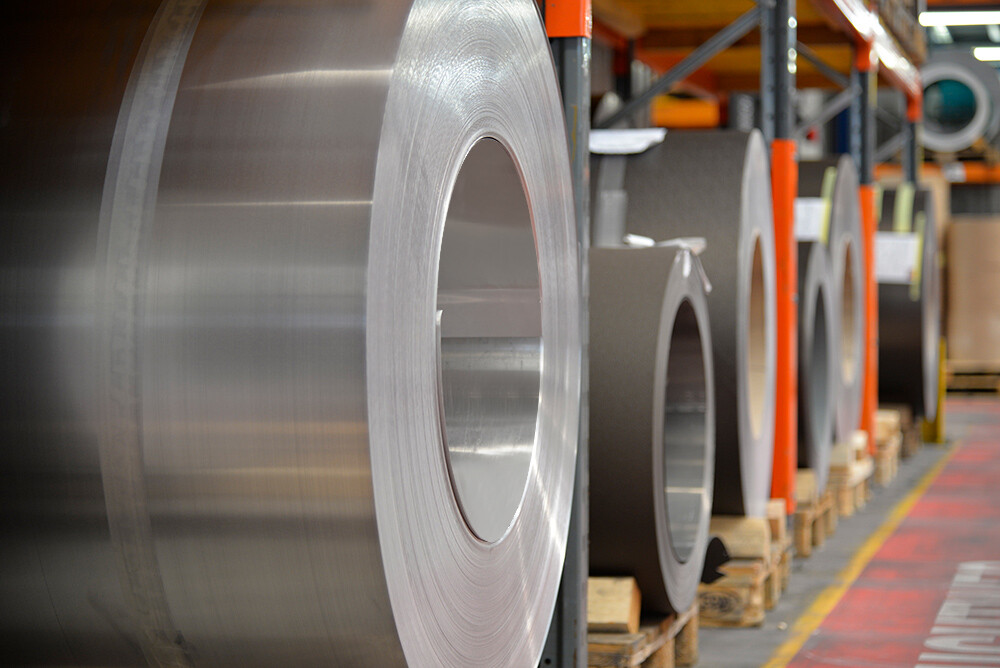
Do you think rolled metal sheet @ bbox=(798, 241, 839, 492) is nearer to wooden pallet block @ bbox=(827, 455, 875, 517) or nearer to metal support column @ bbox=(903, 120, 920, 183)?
wooden pallet block @ bbox=(827, 455, 875, 517)

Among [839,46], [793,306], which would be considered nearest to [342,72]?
[793,306]

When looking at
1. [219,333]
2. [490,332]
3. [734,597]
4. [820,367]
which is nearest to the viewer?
[219,333]

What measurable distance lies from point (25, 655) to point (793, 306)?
4.18 meters

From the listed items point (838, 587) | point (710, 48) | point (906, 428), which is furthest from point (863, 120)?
point (838, 587)

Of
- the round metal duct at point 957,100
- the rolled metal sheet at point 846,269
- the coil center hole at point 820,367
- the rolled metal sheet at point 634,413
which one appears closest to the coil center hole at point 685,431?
the rolled metal sheet at point 634,413

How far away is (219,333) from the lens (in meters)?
1.58

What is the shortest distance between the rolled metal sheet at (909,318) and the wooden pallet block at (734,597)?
4.64 meters

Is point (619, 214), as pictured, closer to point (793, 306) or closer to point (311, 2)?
point (793, 306)

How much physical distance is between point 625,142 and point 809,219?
206cm

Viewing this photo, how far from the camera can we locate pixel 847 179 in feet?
23.0

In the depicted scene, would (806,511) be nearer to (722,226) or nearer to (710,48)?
(722,226)

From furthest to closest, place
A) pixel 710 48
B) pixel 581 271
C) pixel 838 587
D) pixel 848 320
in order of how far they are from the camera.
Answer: pixel 848 320 < pixel 710 48 < pixel 838 587 < pixel 581 271

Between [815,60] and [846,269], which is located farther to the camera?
[815,60]

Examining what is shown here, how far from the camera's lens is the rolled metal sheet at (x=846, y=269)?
674 cm
